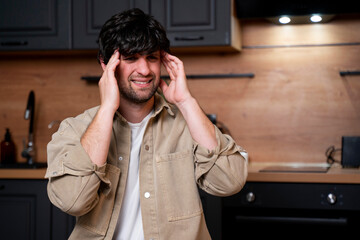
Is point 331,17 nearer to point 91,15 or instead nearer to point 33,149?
point 91,15

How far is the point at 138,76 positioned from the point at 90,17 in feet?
4.61

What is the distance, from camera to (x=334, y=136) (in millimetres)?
2941

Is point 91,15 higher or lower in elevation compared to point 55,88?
higher

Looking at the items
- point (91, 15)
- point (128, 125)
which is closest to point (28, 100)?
point (91, 15)

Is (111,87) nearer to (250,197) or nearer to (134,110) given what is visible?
(134,110)

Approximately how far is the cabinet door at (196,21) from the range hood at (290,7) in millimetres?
128

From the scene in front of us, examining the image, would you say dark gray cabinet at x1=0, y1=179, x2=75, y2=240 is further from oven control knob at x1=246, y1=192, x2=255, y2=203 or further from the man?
the man

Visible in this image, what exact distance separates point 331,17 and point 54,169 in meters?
1.97

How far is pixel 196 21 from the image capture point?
277cm

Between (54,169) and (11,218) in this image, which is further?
(11,218)

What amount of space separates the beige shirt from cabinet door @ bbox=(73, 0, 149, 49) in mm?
1287

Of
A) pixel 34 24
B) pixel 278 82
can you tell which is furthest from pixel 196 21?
pixel 34 24

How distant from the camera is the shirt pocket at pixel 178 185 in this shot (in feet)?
5.24

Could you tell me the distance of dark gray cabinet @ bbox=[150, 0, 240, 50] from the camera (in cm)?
275
